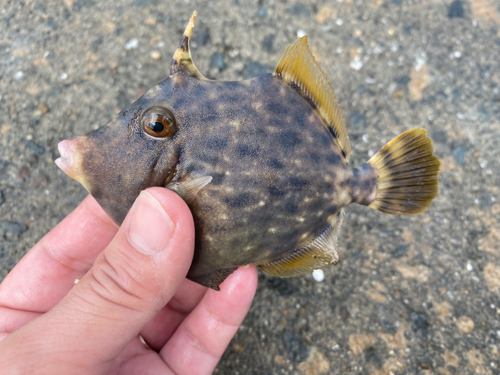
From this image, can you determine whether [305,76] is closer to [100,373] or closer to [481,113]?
[100,373]

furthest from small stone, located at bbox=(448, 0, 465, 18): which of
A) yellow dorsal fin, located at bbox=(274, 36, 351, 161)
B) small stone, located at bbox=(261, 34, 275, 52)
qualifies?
yellow dorsal fin, located at bbox=(274, 36, 351, 161)

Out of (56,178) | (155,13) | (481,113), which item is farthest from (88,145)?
(481,113)

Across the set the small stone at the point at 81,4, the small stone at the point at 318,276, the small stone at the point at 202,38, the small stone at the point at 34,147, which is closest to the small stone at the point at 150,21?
the small stone at the point at 202,38

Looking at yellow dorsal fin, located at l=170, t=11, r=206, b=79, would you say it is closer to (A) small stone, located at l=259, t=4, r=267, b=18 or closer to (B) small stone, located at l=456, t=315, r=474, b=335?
(A) small stone, located at l=259, t=4, r=267, b=18

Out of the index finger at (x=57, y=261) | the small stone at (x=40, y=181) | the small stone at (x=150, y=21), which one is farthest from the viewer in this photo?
the small stone at (x=150, y=21)

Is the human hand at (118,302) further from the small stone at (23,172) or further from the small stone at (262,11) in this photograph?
the small stone at (262,11)

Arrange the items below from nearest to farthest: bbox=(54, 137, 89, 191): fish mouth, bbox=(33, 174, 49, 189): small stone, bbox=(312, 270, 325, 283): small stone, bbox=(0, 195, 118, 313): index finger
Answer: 1. bbox=(54, 137, 89, 191): fish mouth
2. bbox=(0, 195, 118, 313): index finger
3. bbox=(312, 270, 325, 283): small stone
4. bbox=(33, 174, 49, 189): small stone
